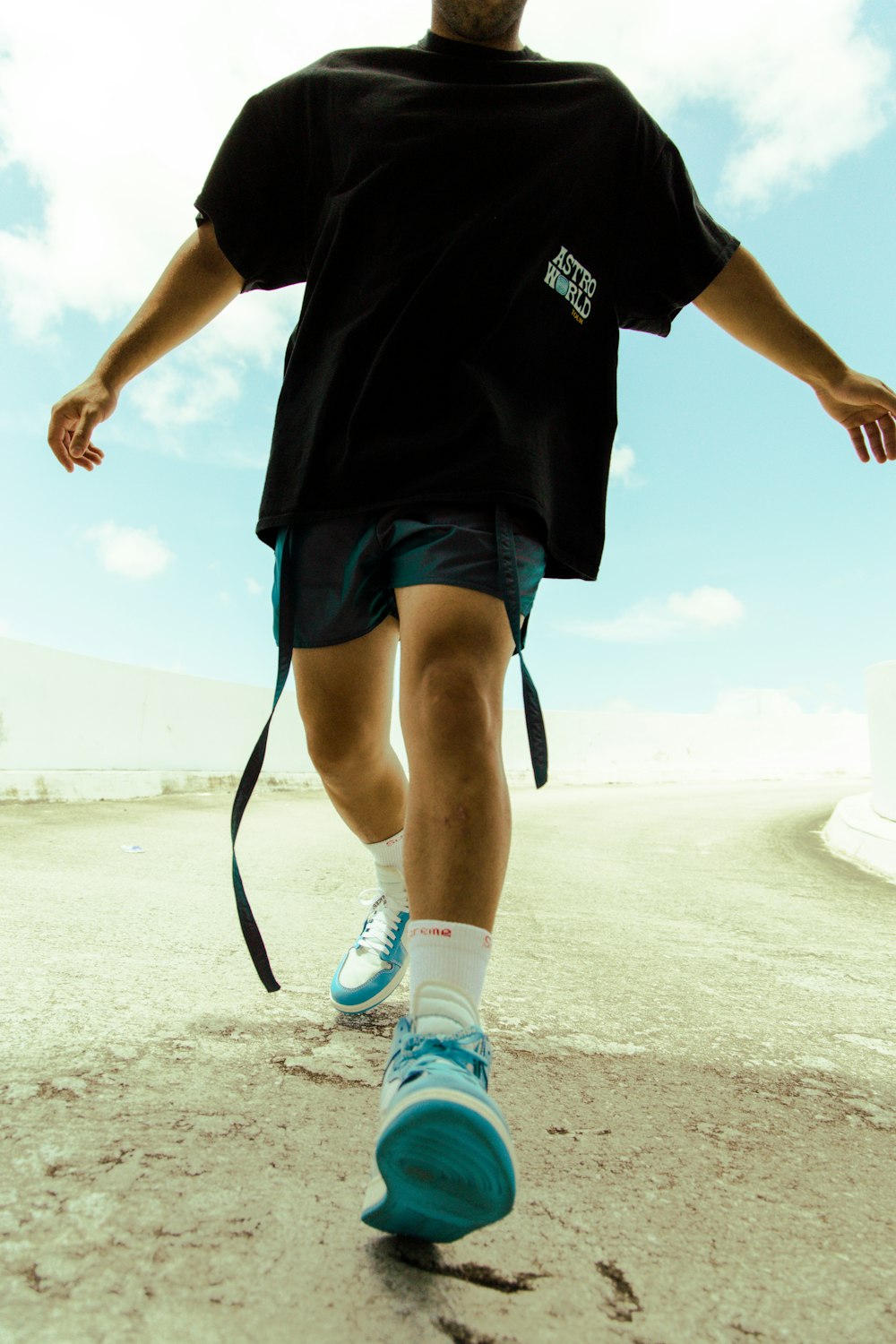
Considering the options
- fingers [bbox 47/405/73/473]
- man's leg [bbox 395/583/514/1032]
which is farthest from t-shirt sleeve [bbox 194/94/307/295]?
man's leg [bbox 395/583/514/1032]

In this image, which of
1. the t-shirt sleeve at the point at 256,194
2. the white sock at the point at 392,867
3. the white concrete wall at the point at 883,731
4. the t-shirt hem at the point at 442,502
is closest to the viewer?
the t-shirt hem at the point at 442,502

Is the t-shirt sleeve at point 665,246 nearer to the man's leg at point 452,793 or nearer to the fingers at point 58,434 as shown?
the man's leg at point 452,793

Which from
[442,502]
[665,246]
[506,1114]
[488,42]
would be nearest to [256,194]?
[488,42]

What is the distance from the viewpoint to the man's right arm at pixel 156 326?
6.52ft

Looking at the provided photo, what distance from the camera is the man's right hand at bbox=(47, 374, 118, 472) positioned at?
1967mm

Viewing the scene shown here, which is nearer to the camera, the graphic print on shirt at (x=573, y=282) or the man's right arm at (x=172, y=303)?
the graphic print on shirt at (x=573, y=282)

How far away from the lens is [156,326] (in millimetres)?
2035

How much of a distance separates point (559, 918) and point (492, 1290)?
2477 mm

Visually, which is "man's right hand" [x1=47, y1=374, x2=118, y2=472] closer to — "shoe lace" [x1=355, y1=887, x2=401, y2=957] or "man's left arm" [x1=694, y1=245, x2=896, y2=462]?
"shoe lace" [x1=355, y1=887, x2=401, y2=957]

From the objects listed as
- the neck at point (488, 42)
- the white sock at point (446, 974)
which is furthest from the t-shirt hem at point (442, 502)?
the neck at point (488, 42)

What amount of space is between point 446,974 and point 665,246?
1.58 meters

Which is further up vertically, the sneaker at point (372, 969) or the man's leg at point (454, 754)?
the man's leg at point (454, 754)

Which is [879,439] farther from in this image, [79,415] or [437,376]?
[79,415]

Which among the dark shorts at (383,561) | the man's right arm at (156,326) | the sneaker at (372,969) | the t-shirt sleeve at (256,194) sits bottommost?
the sneaker at (372,969)
